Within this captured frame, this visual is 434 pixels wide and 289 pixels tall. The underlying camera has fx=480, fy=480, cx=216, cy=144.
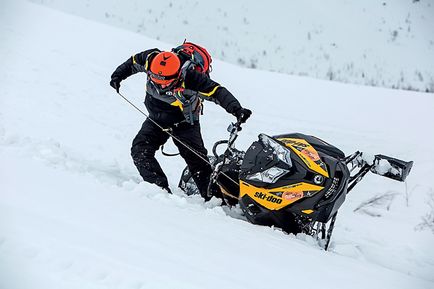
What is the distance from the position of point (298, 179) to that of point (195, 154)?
175 centimetres

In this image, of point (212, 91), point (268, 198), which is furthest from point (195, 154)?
point (268, 198)

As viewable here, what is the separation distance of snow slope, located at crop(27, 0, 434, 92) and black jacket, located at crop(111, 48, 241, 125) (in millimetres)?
7583

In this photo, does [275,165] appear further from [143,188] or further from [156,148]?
[156,148]

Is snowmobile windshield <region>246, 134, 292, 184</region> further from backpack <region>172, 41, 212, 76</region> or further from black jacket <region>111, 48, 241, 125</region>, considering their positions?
backpack <region>172, 41, 212, 76</region>

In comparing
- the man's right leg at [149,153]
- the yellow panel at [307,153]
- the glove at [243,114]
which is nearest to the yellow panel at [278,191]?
the yellow panel at [307,153]

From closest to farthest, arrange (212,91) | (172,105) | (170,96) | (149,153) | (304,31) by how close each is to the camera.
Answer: (212,91), (170,96), (172,105), (149,153), (304,31)

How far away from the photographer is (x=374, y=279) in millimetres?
3131

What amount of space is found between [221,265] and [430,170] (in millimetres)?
4586

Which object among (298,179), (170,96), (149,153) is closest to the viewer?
(298,179)

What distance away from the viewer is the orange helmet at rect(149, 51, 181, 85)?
15.3 feet

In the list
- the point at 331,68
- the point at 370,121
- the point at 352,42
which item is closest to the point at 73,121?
the point at 370,121

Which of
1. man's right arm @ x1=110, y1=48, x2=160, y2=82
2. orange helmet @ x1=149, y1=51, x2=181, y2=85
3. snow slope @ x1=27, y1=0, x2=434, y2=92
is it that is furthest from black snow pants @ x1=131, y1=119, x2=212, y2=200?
snow slope @ x1=27, y1=0, x2=434, y2=92

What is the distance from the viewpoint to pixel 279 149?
13.0 ft

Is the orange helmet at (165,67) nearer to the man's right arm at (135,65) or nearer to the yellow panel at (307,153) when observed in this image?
the man's right arm at (135,65)
